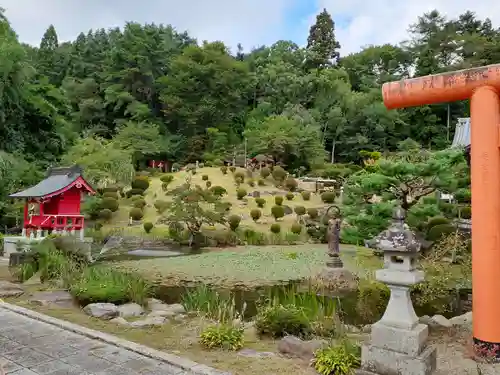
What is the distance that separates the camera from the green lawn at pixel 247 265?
32.8ft

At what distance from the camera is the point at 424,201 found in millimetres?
12180

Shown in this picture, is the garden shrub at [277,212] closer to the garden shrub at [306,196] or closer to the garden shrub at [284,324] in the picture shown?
the garden shrub at [306,196]

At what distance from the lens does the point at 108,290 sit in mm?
6648

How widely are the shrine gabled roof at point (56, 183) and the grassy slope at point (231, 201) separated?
543 centimetres

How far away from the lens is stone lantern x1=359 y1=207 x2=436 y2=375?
3.62m

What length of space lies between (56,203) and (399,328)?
1195cm

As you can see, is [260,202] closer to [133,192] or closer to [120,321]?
[133,192]

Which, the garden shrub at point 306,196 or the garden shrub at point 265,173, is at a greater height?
the garden shrub at point 265,173

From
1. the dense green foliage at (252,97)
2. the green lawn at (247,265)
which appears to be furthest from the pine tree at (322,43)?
the green lawn at (247,265)

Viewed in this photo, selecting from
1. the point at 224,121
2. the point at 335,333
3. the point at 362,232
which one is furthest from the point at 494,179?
the point at 224,121

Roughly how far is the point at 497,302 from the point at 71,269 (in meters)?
7.23

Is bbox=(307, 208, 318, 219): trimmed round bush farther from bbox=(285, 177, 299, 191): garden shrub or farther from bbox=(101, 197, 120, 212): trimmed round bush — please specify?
bbox=(101, 197, 120, 212): trimmed round bush

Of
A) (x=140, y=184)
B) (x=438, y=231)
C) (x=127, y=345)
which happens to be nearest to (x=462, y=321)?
(x=127, y=345)

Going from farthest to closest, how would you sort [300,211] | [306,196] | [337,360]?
[306,196]
[300,211]
[337,360]
